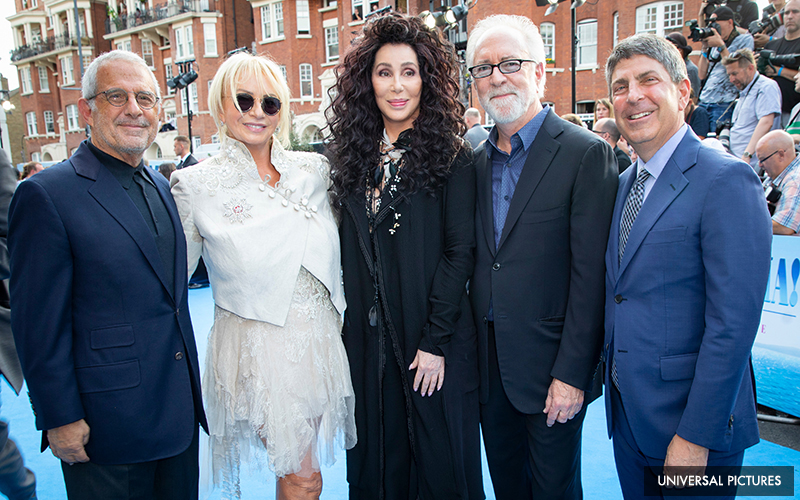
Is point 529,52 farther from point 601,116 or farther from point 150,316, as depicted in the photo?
point 601,116

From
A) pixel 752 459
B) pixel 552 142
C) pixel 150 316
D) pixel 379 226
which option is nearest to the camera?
pixel 150 316

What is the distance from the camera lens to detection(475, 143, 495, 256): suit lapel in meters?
2.31

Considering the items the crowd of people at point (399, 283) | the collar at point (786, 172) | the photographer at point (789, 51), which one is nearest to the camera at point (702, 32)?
the photographer at point (789, 51)

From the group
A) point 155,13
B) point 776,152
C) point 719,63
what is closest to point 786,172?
point 776,152

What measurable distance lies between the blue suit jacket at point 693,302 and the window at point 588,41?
22149 mm

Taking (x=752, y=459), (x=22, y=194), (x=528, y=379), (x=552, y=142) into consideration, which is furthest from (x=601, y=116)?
(x=22, y=194)

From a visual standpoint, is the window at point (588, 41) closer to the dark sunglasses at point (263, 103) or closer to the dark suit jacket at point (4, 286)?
the dark sunglasses at point (263, 103)

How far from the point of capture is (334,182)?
8.16 ft

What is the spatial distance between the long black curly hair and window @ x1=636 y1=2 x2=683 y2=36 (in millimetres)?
21103

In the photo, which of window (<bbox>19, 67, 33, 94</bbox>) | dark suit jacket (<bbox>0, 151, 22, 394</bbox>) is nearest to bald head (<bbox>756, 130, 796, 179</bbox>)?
dark suit jacket (<bbox>0, 151, 22, 394</bbox>)

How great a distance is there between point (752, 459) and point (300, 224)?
3.47 metres

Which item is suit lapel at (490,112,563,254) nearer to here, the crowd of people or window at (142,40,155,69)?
the crowd of people

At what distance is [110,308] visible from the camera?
1.92 meters

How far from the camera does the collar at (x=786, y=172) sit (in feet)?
13.8
